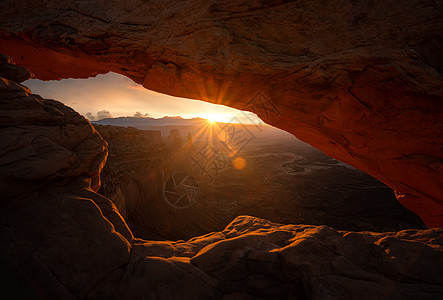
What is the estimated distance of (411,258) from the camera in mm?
2486

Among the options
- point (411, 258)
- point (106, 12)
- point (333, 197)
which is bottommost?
point (333, 197)

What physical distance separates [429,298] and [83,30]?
8.36 metres

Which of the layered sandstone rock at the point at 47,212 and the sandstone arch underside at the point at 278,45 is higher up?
the sandstone arch underside at the point at 278,45

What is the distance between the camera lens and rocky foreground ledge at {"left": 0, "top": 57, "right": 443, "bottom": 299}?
2.13 meters

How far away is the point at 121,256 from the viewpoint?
256 centimetres

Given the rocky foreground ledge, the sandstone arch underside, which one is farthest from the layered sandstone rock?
the sandstone arch underside

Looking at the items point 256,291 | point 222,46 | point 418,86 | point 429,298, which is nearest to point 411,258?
point 429,298

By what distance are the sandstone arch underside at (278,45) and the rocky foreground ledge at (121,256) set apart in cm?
264

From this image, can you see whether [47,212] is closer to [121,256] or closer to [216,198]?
[121,256]

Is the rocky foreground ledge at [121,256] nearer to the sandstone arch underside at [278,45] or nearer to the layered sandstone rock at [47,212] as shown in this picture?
the layered sandstone rock at [47,212]

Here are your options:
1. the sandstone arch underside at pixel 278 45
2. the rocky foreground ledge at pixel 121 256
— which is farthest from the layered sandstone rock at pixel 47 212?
the sandstone arch underside at pixel 278 45

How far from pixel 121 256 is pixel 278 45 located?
595 centimetres

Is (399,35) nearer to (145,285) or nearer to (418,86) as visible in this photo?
A: (418,86)

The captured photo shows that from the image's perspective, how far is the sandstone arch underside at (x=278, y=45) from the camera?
12.9 ft
